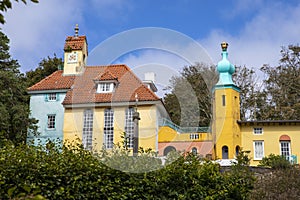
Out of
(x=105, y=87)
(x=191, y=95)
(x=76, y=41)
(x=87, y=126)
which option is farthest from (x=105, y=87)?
(x=191, y=95)

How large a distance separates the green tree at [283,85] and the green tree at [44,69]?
58.1ft

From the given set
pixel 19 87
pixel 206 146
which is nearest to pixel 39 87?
pixel 19 87

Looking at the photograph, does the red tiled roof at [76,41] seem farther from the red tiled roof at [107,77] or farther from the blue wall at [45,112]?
the red tiled roof at [107,77]

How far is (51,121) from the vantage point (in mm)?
28016

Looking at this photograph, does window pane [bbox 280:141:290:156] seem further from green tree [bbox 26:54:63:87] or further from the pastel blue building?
green tree [bbox 26:54:63:87]

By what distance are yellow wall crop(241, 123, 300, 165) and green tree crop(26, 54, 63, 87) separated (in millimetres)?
18019

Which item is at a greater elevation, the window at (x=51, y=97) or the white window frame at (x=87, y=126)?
the window at (x=51, y=97)

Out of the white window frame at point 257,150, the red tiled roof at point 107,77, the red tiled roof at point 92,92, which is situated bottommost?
the white window frame at point 257,150

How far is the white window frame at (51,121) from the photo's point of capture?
27875mm

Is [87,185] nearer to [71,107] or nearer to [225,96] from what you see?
[71,107]

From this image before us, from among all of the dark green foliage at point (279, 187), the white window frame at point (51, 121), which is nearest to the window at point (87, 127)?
the white window frame at point (51, 121)

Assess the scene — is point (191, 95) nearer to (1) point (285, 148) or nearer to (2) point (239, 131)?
(2) point (239, 131)

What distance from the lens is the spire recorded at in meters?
27.4

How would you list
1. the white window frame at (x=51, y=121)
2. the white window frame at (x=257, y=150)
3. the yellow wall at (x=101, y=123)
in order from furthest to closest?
the white window frame at (x=51, y=121), the white window frame at (x=257, y=150), the yellow wall at (x=101, y=123)
